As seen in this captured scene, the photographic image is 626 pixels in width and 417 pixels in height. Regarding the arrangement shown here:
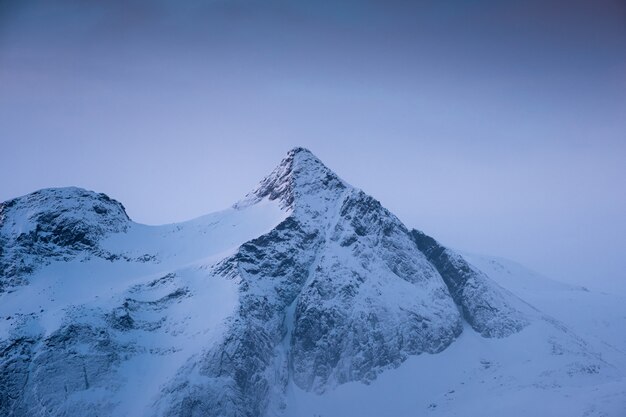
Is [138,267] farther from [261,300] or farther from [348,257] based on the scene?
[348,257]

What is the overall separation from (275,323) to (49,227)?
50.0m

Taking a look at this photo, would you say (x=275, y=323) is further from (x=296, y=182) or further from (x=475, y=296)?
(x=475, y=296)

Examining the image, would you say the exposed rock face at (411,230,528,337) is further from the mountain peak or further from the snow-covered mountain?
the mountain peak

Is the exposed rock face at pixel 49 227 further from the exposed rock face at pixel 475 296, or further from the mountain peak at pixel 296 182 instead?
the exposed rock face at pixel 475 296

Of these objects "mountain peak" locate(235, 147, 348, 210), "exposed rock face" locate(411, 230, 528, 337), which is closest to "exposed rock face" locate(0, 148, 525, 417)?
"exposed rock face" locate(411, 230, 528, 337)

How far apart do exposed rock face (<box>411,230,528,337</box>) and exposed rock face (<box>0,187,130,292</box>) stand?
2858 inches

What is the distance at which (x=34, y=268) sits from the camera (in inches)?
3233

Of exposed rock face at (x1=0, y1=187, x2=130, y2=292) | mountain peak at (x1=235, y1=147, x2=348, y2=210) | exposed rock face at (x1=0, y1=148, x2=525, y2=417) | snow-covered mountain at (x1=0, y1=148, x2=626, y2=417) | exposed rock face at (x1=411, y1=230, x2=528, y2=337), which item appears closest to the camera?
exposed rock face at (x1=0, y1=148, x2=525, y2=417)

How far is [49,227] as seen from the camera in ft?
294

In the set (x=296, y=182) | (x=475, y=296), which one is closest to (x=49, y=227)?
(x=296, y=182)

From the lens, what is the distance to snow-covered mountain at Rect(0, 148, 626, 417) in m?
65.4

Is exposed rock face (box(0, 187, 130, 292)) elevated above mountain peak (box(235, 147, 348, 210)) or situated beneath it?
situated beneath

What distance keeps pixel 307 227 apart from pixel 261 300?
68.5 feet

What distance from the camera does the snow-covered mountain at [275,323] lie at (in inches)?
2576
